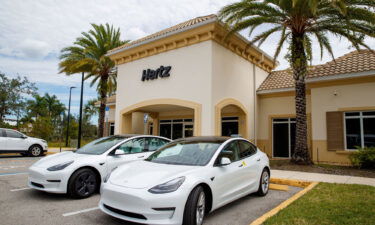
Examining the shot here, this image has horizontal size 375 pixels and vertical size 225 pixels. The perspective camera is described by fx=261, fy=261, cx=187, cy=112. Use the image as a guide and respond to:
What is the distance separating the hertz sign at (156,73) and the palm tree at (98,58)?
6.31 meters

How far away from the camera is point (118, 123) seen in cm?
1553

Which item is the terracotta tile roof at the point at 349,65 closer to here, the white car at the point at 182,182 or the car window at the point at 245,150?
the car window at the point at 245,150

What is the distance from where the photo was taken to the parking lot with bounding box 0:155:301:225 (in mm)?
4477

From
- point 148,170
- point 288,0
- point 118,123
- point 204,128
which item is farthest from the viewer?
point 118,123

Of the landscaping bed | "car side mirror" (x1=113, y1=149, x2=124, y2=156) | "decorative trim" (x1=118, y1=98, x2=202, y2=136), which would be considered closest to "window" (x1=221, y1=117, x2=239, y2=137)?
"decorative trim" (x1=118, y1=98, x2=202, y2=136)


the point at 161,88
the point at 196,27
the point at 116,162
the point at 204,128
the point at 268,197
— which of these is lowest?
the point at 268,197

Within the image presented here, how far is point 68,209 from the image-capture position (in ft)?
16.6

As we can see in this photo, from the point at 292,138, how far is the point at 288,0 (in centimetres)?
727

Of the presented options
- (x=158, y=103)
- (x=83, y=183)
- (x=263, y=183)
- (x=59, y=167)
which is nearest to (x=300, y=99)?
(x=263, y=183)

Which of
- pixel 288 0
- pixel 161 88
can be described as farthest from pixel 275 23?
pixel 161 88

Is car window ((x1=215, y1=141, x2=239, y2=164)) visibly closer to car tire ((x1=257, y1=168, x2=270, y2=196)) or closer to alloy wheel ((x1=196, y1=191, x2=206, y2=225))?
alloy wheel ((x1=196, y1=191, x2=206, y2=225))

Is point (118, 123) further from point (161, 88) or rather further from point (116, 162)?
point (116, 162)

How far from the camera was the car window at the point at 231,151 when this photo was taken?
5146 mm

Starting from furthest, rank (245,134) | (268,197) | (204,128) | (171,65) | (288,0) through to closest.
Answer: (245,134) → (171,65) → (204,128) → (288,0) → (268,197)
